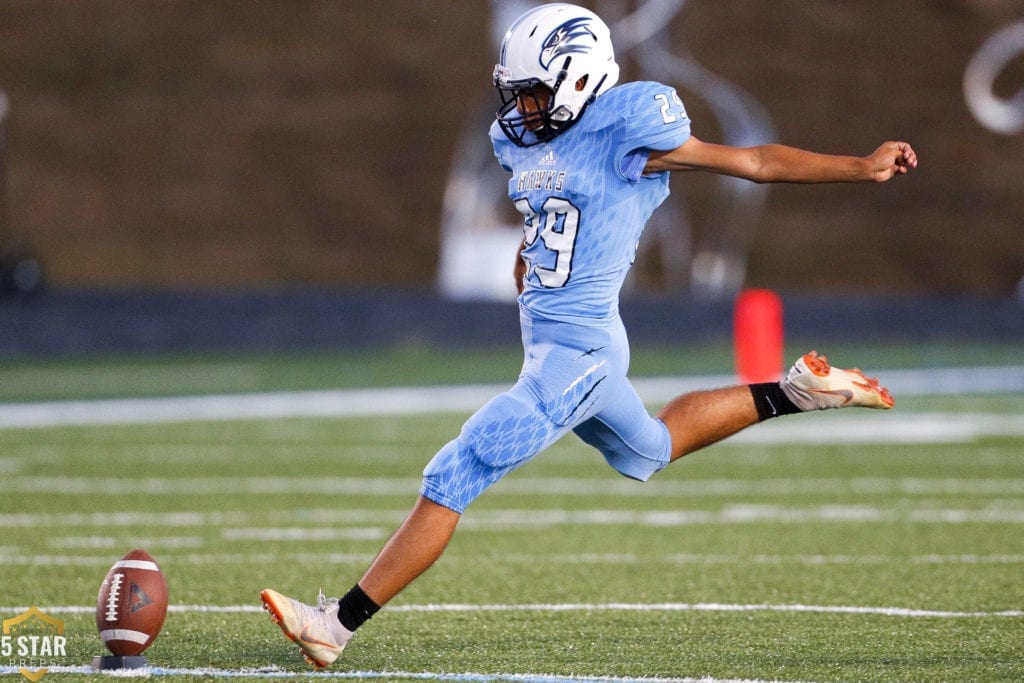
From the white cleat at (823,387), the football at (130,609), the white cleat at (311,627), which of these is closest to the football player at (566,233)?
the white cleat at (311,627)

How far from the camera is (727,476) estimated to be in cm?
958

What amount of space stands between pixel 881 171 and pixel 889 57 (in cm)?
2480

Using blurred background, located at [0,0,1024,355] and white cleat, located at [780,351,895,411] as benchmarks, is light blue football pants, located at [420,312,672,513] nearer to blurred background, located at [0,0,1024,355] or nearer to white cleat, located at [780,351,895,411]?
white cleat, located at [780,351,895,411]

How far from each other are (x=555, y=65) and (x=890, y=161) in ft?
3.39

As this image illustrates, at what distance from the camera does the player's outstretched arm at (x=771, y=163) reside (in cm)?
470

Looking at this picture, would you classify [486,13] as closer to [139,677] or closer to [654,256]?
[654,256]

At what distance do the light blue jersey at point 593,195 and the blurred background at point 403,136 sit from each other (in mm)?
18905

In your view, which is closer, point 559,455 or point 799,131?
point 559,455

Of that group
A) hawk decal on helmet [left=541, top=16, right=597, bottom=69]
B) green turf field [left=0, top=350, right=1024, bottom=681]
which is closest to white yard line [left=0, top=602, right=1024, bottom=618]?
green turf field [left=0, top=350, right=1024, bottom=681]

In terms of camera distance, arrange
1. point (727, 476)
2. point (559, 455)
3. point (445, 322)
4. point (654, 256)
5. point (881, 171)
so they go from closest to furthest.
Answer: point (881, 171), point (727, 476), point (559, 455), point (445, 322), point (654, 256)

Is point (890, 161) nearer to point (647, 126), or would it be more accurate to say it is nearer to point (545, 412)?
point (647, 126)

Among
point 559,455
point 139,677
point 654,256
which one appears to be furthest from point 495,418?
point 654,256

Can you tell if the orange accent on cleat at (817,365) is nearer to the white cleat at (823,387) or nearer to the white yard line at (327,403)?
the white cleat at (823,387)

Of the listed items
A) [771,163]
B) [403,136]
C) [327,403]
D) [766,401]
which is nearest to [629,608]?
[766,401]
